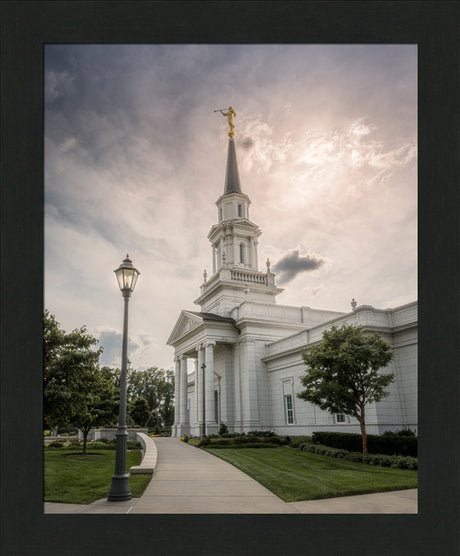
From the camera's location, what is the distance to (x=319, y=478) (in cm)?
1022

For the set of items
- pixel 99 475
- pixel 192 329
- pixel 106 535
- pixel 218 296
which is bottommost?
pixel 99 475

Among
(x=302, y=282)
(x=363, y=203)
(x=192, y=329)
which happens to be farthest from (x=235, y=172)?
(x=363, y=203)

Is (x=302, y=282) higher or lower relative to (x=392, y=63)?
lower

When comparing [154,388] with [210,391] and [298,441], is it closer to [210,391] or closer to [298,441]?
[210,391]

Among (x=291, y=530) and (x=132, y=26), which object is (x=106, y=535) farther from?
(x=132, y=26)

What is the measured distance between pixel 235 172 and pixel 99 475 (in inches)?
1101

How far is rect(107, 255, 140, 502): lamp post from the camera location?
824 centimetres

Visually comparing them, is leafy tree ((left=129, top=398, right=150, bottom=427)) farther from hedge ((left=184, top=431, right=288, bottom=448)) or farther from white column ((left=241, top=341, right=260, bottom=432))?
hedge ((left=184, top=431, right=288, bottom=448))

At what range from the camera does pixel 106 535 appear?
5309mm

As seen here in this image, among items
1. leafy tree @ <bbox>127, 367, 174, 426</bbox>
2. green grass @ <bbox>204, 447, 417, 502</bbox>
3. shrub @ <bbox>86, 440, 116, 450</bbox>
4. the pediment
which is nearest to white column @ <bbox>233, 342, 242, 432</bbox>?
the pediment

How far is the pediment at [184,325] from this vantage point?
29422 mm

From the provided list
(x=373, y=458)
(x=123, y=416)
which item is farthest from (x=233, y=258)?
(x=123, y=416)

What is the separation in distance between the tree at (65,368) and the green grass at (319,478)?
529 cm

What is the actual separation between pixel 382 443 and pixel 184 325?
65.0 feet
